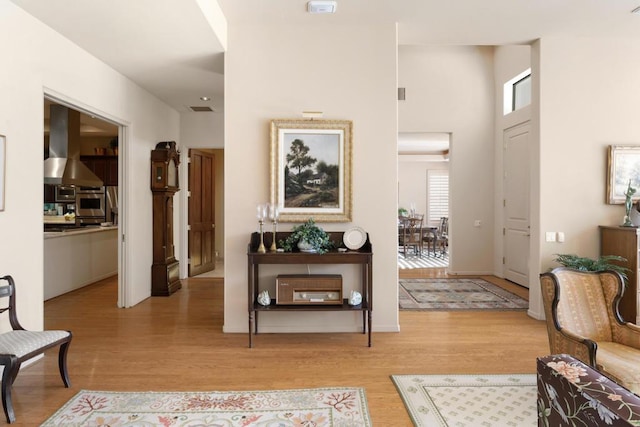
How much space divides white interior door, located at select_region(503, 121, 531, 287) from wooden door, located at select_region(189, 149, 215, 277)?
5406mm

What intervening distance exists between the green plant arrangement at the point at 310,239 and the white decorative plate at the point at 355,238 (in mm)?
181

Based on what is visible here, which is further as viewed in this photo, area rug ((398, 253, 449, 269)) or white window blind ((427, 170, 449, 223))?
white window blind ((427, 170, 449, 223))

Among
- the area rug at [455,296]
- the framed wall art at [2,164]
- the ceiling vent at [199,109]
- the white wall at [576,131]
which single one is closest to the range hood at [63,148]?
the ceiling vent at [199,109]

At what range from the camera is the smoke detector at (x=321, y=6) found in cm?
363

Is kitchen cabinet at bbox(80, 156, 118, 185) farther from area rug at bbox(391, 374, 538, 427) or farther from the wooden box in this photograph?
area rug at bbox(391, 374, 538, 427)

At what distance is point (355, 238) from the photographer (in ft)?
13.0

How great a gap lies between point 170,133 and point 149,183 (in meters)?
1.19

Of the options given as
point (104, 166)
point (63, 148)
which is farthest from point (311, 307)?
point (104, 166)

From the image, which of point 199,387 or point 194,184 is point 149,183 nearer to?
point 194,184

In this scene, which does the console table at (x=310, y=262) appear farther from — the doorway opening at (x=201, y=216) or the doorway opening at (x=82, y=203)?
the doorway opening at (x=201, y=216)

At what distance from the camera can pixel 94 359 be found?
11.2 ft

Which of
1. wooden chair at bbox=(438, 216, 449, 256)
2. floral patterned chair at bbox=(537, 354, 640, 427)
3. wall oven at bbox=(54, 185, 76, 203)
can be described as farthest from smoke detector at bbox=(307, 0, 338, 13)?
wooden chair at bbox=(438, 216, 449, 256)

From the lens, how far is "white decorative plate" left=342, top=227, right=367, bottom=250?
394 cm

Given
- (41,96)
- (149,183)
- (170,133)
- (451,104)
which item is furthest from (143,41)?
(451,104)
